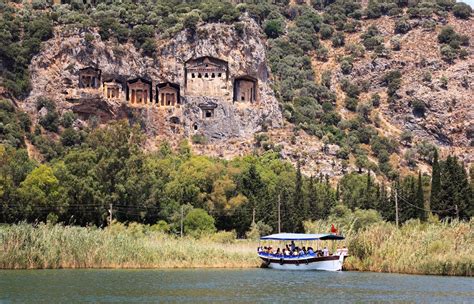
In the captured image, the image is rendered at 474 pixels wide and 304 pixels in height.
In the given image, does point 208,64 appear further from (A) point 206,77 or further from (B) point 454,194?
(B) point 454,194

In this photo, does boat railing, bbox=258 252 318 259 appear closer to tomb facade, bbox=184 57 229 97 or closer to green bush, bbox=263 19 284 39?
tomb facade, bbox=184 57 229 97

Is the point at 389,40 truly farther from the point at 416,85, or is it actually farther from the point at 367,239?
the point at 367,239

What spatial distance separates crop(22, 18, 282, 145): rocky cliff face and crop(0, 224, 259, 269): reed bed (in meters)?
62.5

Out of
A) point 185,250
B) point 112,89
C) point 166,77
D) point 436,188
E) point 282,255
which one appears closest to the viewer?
point 185,250

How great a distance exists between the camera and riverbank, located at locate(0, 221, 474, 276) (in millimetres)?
58438

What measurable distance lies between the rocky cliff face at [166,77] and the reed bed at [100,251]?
Answer: 62.5m

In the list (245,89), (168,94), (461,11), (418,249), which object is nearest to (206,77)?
(245,89)

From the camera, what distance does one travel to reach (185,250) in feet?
218

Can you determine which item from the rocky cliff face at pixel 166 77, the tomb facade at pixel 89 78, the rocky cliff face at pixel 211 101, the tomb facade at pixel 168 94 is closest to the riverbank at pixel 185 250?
the rocky cliff face at pixel 211 101

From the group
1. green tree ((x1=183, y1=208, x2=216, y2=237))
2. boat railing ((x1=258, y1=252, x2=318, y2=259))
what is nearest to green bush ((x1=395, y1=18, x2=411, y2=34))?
green tree ((x1=183, y1=208, x2=216, y2=237))

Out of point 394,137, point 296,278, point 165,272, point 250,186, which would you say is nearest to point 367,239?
point 296,278

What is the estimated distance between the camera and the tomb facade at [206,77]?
13450cm

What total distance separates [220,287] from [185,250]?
629 inches

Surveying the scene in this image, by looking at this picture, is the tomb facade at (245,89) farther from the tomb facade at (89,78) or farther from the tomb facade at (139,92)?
the tomb facade at (89,78)
